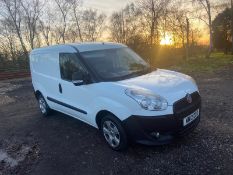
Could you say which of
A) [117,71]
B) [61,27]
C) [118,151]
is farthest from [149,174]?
[61,27]

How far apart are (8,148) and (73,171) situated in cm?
219

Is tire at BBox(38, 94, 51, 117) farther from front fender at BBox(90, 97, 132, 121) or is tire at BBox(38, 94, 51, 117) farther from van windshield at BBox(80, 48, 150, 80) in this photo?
front fender at BBox(90, 97, 132, 121)

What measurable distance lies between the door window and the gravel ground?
1.39 m

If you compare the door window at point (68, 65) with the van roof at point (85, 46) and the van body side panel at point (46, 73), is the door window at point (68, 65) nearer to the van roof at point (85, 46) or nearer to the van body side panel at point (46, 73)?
the van roof at point (85, 46)

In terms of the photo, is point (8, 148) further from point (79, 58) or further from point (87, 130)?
point (79, 58)

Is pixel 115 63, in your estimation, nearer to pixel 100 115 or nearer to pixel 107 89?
pixel 107 89

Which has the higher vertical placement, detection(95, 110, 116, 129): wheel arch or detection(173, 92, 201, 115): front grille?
detection(173, 92, 201, 115): front grille

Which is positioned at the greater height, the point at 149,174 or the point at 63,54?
the point at 63,54

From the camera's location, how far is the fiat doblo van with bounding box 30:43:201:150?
13.9ft

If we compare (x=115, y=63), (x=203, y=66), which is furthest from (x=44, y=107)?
(x=203, y=66)

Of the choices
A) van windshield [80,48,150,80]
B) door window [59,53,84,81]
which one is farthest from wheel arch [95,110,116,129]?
door window [59,53,84,81]

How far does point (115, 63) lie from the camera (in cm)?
550

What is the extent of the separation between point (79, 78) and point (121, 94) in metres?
1.08

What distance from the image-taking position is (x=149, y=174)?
4.07 m
